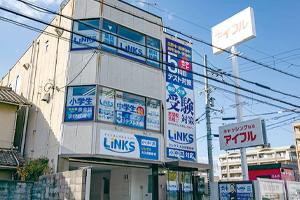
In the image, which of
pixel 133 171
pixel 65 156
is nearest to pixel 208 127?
pixel 133 171

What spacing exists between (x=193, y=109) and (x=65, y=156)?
8572mm

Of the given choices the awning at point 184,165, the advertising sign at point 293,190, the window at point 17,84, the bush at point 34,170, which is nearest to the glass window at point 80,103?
the bush at point 34,170

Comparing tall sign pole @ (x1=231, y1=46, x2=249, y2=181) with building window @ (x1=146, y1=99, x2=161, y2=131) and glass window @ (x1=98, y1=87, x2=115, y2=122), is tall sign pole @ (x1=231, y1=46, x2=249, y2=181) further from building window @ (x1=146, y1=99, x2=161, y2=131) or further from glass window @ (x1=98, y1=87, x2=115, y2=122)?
glass window @ (x1=98, y1=87, x2=115, y2=122)

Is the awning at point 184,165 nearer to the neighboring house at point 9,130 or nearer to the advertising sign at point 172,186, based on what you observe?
the advertising sign at point 172,186

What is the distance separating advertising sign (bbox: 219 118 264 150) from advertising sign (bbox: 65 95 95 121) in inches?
357

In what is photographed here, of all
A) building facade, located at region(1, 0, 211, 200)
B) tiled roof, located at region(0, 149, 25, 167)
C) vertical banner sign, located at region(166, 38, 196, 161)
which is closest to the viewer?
building facade, located at region(1, 0, 211, 200)

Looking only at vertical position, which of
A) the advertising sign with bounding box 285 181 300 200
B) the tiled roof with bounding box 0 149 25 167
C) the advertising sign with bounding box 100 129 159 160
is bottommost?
the advertising sign with bounding box 285 181 300 200

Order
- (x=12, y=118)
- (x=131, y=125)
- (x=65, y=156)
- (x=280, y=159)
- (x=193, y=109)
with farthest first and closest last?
(x=280, y=159)
(x=193, y=109)
(x=12, y=118)
(x=131, y=125)
(x=65, y=156)

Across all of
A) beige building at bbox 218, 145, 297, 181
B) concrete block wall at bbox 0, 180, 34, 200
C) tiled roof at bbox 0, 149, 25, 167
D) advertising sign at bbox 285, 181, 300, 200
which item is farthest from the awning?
beige building at bbox 218, 145, 297, 181

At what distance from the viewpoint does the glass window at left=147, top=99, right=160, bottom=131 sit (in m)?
15.1

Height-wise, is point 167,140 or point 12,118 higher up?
point 12,118

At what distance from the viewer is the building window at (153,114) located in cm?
1512

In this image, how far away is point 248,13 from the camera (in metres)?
20.5

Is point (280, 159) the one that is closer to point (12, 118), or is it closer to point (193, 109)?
point (193, 109)
